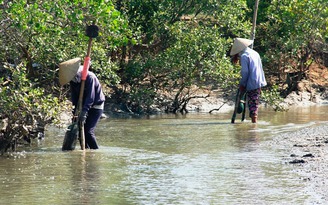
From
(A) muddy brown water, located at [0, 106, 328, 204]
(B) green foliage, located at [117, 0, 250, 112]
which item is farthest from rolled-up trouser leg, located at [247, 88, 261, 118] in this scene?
(B) green foliage, located at [117, 0, 250, 112]

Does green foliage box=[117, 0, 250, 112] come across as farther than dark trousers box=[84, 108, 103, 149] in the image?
Yes

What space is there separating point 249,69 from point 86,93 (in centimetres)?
411

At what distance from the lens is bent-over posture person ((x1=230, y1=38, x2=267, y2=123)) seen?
47.3 feet

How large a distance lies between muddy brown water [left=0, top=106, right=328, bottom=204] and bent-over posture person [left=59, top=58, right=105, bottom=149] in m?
0.37

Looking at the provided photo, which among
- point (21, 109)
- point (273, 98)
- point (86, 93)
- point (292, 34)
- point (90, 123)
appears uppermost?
point (292, 34)

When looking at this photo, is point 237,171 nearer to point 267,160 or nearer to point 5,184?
point 267,160

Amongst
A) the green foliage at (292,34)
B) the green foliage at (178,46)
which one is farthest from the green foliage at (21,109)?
the green foliage at (292,34)

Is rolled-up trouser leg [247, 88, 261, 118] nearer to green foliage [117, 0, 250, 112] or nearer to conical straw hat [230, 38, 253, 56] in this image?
conical straw hat [230, 38, 253, 56]

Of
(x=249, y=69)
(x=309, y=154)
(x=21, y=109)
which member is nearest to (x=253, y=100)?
(x=249, y=69)

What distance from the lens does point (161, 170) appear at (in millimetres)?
10008

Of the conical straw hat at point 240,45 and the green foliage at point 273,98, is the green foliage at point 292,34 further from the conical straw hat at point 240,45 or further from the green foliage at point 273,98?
the conical straw hat at point 240,45

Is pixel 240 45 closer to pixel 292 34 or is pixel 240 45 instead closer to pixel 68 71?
pixel 68 71

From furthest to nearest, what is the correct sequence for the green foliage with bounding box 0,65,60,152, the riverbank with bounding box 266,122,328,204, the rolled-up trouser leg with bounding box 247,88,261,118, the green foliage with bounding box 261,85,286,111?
1. the green foliage with bounding box 261,85,286,111
2. the rolled-up trouser leg with bounding box 247,88,261,118
3. the green foliage with bounding box 0,65,60,152
4. the riverbank with bounding box 266,122,328,204

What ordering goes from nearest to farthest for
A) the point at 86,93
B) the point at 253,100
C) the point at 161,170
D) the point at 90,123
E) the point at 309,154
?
the point at 161,170, the point at 309,154, the point at 86,93, the point at 90,123, the point at 253,100
